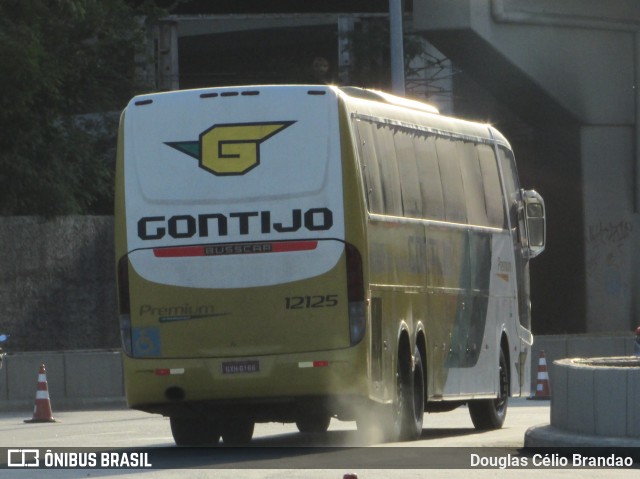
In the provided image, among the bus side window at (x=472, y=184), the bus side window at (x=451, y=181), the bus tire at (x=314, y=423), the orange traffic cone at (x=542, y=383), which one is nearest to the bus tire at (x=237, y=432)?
the bus tire at (x=314, y=423)

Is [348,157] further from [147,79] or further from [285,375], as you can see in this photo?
[147,79]

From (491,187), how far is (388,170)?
384 cm

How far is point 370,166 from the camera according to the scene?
52.0ft

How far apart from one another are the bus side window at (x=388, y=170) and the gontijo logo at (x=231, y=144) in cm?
120

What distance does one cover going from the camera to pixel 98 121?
33469 mm

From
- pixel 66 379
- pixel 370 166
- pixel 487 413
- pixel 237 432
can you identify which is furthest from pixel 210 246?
pixel 66 379

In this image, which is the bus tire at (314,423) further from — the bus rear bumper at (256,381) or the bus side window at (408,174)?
the bus side window at (408,174)

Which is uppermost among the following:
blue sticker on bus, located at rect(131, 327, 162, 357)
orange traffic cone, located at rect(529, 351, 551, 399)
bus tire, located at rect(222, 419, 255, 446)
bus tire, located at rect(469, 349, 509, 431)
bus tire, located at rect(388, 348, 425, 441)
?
blue sticker on bus, located at rect(131, 327, 162, 357)

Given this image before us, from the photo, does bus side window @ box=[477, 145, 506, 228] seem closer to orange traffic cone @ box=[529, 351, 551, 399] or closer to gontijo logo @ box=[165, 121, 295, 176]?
gontijo logo @ box=[165, 121, 295, 176]

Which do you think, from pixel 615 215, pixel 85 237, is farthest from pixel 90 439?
pixel 615 215

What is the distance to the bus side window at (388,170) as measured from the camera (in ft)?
53.2

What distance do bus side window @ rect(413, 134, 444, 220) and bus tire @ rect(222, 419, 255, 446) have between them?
2723mm

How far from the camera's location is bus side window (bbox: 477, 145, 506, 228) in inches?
781

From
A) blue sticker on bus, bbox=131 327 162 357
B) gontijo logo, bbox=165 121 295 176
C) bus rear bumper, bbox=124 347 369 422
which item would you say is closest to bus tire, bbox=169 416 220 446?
bus rear bumper, bbox=124 347 369 422
